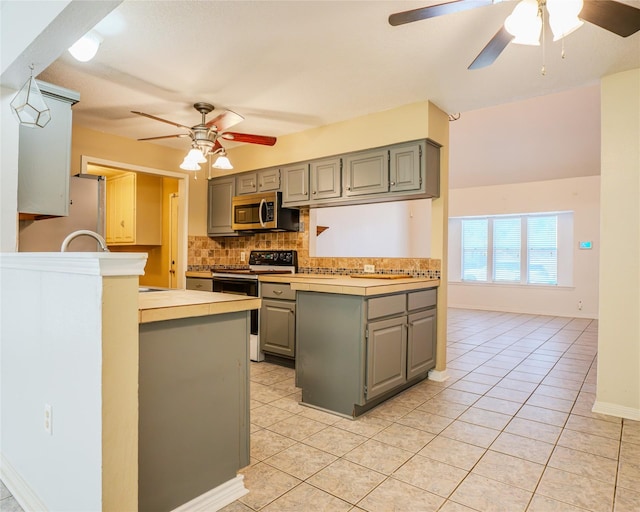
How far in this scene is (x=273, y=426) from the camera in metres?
2.54

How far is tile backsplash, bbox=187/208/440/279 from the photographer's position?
12.3ft

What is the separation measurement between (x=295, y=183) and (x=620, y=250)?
2.90 m

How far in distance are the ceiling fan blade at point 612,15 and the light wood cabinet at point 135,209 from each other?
544 cm

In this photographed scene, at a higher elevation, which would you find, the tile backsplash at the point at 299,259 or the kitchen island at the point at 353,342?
the tile backsplash at the point at 299,259

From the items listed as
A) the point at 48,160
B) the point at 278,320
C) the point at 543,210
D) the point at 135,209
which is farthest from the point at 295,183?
the point at 543,210

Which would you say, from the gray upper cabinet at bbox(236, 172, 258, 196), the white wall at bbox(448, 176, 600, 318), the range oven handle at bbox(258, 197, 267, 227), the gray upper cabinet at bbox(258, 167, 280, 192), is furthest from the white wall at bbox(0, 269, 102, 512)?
the white wall at bbox(448, 176, 600, 318)

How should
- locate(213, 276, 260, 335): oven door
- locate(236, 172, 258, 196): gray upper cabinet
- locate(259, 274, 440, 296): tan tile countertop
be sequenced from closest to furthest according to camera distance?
locate(259, 274, 440, 296): tan tile countertop < locate(213, 276, 260, 335): oven door < locate(236, 172, 258, 196): gray upper cabinet

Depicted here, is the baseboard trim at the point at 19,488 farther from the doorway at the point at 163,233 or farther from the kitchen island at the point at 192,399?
the doorway at the point at 163,233

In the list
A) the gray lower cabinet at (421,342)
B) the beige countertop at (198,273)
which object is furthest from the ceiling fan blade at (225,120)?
the gray lower cabinet at (421,342)

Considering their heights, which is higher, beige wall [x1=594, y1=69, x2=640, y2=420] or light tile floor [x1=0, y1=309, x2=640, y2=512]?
beige wall [x1=594, y1=69, x2=640, y2=420]

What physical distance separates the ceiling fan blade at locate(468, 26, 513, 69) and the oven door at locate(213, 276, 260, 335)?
2738mm

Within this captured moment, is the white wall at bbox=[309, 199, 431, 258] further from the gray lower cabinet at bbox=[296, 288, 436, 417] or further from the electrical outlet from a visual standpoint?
the electrical outlet

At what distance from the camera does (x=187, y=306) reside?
1.59m

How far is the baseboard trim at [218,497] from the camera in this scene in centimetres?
164
